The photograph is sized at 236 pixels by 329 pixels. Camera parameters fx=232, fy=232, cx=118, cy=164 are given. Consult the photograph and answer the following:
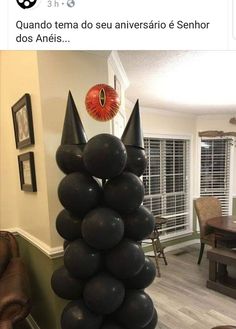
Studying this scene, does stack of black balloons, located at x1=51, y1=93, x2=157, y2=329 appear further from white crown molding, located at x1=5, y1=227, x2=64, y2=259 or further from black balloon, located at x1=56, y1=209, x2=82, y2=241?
white crown molding, located at x1=5, y1=227, x2=64, y2=259

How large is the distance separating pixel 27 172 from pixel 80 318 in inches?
48.1

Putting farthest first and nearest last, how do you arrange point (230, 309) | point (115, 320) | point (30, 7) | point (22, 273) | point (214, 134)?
point (214, 134)
point (230, 309)
point (22, 273)
point (115, 320)
point (30, 7)

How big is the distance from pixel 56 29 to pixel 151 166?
333 cm

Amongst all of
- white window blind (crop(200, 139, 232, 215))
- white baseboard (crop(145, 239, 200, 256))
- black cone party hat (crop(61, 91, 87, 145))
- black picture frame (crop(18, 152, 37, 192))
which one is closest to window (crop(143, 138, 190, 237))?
white baseboard (crop(145, 239, 200, 256))

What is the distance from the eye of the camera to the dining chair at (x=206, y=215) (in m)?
3.65

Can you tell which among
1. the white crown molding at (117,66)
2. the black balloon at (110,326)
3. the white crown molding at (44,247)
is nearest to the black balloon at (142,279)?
the black balloon at (110,326)

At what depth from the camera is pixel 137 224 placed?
51.4 inches

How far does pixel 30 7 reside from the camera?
1.04 m

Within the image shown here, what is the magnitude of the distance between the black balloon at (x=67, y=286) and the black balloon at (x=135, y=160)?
71cm

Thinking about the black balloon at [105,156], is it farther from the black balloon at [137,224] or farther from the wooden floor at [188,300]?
the wooden floor at [188,300]

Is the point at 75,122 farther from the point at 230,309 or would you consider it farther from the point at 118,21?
the point at 230,309

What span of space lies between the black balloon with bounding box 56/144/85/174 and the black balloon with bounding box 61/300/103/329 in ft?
2.49

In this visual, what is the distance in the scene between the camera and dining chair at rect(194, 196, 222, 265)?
3.65 metres

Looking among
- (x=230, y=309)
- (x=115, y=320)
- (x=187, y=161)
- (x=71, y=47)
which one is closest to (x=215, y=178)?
(x=187, y=161)
